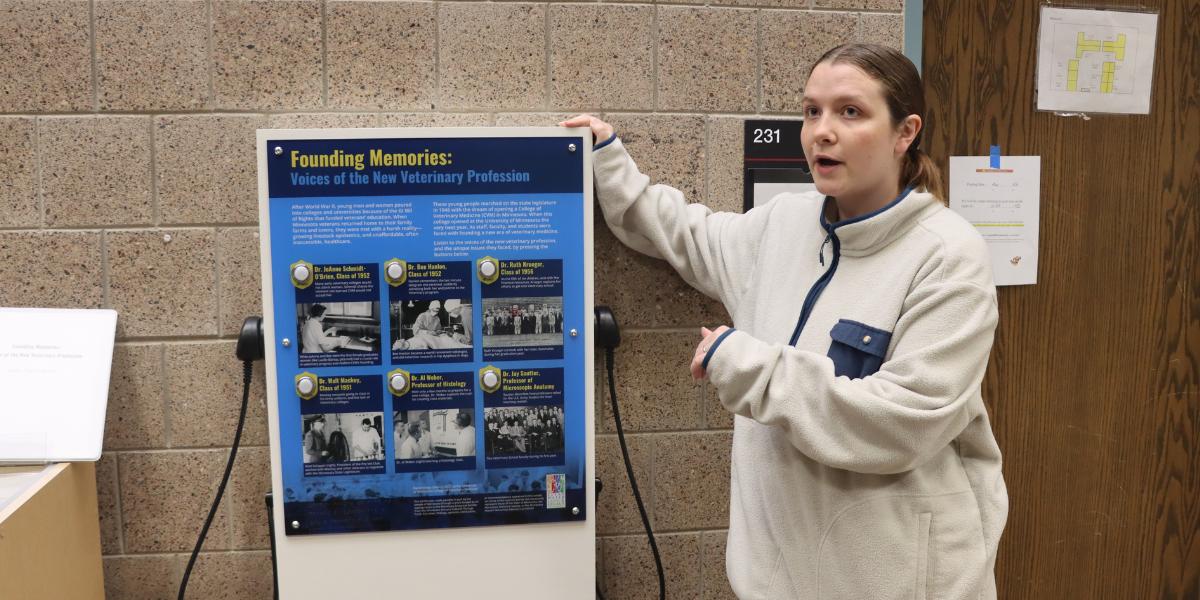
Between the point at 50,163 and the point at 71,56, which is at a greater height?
the point at 71,56

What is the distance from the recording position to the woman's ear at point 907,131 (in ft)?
4.25

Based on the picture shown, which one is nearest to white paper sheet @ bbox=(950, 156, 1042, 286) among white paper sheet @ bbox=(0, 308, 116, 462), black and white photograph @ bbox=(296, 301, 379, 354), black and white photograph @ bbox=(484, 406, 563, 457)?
black and white photograph @ bbox=(484, 406, 563, 457)

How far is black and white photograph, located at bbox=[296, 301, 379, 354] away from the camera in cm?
144

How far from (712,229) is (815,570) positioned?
65 cm

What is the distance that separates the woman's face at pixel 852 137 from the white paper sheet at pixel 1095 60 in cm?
93

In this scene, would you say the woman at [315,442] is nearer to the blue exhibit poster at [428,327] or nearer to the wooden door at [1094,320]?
the blue exhibit poster at [428,327]

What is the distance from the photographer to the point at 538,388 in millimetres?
1510

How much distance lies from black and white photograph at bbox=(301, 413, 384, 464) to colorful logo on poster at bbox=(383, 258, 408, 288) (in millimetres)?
242

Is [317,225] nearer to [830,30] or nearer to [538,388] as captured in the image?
[538,388]

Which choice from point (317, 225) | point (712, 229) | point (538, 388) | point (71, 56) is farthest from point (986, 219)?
point (71, 56)

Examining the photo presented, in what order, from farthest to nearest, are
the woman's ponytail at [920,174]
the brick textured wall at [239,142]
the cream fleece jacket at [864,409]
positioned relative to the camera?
the brick textured wall at [239,142] → the woman's ponytail at [920,174] → the cream fleece jacket at [864,409]

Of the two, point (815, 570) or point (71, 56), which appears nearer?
point (815, 570)

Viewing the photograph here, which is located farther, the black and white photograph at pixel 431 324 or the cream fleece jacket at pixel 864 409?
the black and white photograph at pixel 431 324

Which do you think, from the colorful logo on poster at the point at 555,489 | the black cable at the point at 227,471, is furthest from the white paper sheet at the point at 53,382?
the colorful logo on poster at the point at 555,489
